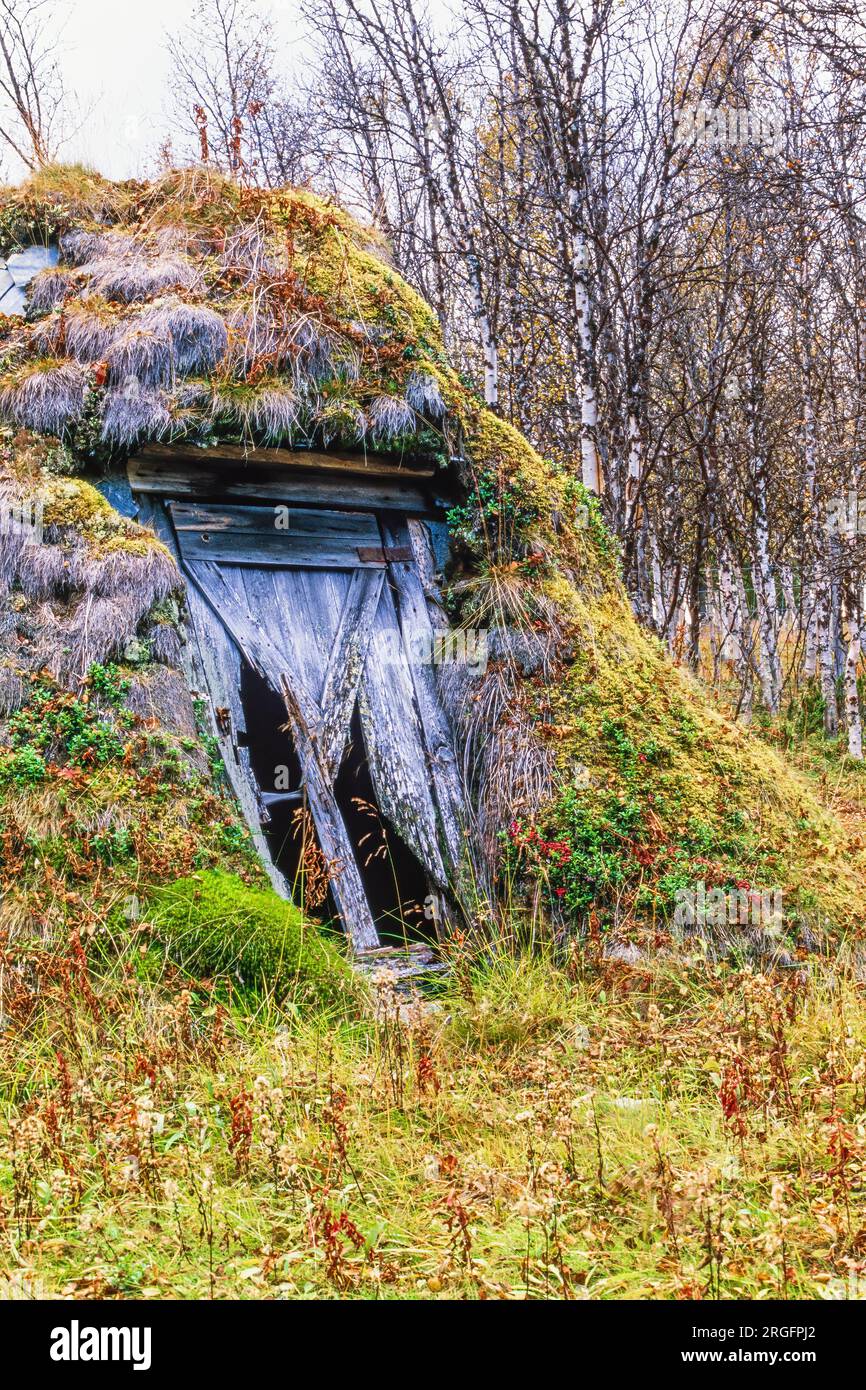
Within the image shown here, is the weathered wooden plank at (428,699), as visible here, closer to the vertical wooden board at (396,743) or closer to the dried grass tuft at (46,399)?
the vertical wooden board at (396,743)

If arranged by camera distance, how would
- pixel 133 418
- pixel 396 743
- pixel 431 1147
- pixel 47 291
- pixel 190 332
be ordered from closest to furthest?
pixel 431 1147 → pixel 133 418 → pixel 190 332 → pixel 396 743 → pixel 47 291

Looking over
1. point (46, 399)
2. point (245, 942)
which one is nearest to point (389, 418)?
point (46, 399)

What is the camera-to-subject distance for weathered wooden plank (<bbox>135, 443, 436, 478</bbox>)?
565 cm

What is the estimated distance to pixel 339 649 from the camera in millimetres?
6008

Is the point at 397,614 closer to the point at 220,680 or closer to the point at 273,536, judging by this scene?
the point at 273,536

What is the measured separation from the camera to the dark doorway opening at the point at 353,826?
216 inches

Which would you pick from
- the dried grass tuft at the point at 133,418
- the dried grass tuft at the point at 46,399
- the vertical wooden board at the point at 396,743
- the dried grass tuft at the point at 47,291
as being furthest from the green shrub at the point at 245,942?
the dried grass tuft at the point at 47,291

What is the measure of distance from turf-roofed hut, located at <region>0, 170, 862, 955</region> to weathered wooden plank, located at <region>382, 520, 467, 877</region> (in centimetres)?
2

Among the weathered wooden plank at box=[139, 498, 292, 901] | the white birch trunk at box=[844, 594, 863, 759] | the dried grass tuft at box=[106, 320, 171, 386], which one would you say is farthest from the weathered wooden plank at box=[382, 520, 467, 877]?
the white birch trunk at box=[844, 594, 863, 759]

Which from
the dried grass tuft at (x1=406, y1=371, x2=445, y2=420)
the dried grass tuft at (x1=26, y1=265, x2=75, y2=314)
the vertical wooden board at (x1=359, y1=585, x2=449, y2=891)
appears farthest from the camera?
the dried grass tuft at (x1=26, y1=265, x2=75, y2=314)

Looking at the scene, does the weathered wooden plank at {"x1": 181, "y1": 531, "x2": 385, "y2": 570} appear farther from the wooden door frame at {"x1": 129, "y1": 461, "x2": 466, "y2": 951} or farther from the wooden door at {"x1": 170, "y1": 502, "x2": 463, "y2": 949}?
the wooden door frame at {"x1": 129, "y1": 461, "x2": 466, "y2": 951}

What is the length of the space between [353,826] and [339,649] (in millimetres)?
1124
